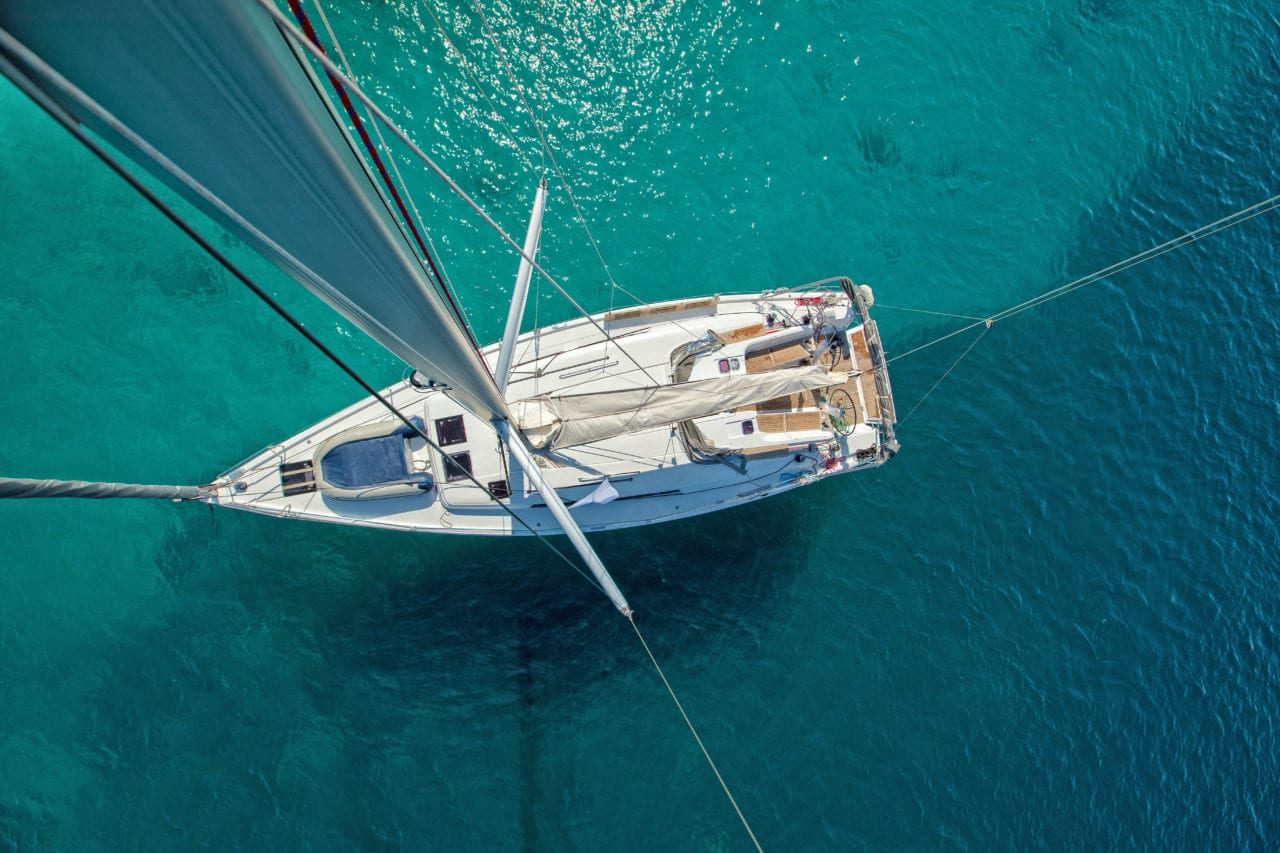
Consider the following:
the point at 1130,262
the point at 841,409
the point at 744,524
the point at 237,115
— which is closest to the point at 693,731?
the point at 744,524

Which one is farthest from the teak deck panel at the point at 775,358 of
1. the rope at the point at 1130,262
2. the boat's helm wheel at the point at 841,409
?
the rope at the point at 1130,262

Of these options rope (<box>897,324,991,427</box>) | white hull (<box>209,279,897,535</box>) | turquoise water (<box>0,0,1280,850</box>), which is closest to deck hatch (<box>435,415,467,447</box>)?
white hull (<box>209,279,897,535</box>)

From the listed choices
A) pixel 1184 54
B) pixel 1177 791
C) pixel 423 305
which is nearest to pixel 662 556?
pixel 423 305

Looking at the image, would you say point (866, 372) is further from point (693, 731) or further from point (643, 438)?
point (693, 731)

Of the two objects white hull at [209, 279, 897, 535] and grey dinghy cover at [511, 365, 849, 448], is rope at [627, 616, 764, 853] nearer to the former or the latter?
white hull at [209, 279, 897, 535]

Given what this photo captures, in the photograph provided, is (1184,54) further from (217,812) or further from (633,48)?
(217,812)

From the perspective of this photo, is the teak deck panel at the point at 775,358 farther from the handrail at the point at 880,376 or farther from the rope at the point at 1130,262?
the rope at the point at 1130,262
